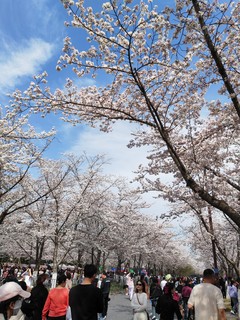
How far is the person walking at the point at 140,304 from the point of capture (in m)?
6.15

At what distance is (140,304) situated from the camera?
20.4 ft

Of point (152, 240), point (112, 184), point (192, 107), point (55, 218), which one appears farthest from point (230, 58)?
point (152, 240)

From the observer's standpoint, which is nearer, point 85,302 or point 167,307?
point 85,302

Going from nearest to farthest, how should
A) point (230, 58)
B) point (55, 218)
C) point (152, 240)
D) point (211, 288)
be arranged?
point (211, 288), point (230, 58), point (55, 218), point (152, 240)

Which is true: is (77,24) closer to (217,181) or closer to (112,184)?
(217,181)

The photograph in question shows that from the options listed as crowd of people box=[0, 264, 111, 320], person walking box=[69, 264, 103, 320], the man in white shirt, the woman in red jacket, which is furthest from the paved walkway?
person walking box=[69, 264, 103, 320]

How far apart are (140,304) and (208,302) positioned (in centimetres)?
242

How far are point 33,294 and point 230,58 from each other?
6264 mm

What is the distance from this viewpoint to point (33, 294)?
5871mm

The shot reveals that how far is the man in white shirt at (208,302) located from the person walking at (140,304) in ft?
6.95

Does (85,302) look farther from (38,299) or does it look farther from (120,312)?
(120,312)

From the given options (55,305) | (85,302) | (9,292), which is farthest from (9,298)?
(55,305)

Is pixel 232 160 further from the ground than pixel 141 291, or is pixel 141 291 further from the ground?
pixel 232 160

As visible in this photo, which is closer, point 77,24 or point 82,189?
point 77,24
